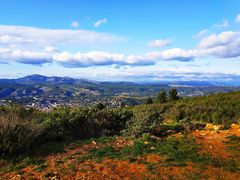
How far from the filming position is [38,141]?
34.5 feet

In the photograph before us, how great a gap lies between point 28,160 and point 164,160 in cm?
399

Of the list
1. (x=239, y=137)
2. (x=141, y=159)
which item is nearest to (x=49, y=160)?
(x=141, y=159)

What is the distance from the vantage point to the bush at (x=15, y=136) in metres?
9.12

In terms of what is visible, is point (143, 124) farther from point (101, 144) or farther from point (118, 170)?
point (118, 170)

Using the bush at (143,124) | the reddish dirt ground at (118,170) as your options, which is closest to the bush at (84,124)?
the bush at (143,124)

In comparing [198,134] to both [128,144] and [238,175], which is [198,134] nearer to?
[128,144]

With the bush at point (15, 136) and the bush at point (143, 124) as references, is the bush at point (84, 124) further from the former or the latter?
the bush at point (15, 136)

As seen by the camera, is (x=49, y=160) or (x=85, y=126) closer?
(x=49, y=160)

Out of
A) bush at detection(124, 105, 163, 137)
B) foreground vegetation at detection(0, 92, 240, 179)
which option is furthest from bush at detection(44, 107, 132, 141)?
bush at detection(124, 105, 163, 137)

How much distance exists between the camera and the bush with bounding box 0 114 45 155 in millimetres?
9125

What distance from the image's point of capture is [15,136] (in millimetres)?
9453

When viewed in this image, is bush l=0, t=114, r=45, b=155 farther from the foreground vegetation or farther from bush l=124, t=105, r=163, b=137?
bush l=124, t=105, r=163, b=137

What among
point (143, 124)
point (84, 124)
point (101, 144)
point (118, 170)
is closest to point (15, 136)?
point (101, 144)

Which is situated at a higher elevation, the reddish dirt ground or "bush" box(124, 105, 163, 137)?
"bush" box(124, 105, 163, 137)
